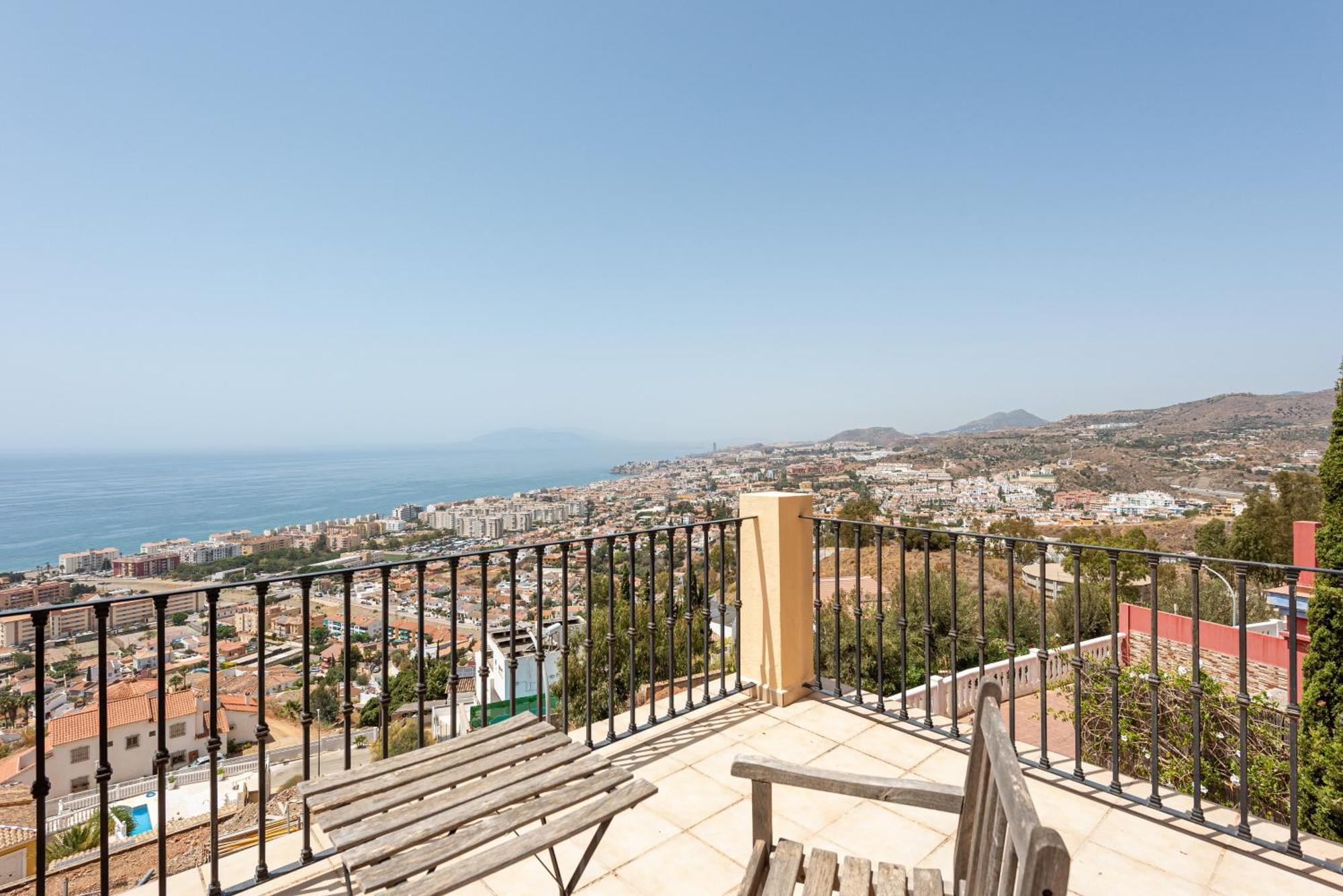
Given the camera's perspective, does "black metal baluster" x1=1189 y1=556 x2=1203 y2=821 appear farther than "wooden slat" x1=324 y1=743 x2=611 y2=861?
Yes

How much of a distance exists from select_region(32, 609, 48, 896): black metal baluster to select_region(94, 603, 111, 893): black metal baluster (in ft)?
0.37

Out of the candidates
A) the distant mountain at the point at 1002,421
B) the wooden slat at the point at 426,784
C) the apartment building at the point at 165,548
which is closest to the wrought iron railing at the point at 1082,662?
the wooden slat at the point at 426,784

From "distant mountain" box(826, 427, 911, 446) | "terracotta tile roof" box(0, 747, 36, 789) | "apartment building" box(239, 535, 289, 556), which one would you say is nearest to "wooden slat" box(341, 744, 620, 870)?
"terracotta tile roof" box(0, 747, 36, 789)

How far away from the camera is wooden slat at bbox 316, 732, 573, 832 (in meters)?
1.54

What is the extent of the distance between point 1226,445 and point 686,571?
140 ft

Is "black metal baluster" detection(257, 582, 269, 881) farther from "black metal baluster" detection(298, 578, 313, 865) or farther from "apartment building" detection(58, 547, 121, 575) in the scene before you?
"apartment building" detection(58, 547, 121, 575)

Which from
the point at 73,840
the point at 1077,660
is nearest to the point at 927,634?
the point at 1077,660

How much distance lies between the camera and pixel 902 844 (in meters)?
2.28

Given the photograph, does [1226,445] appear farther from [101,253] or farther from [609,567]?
[101,253]

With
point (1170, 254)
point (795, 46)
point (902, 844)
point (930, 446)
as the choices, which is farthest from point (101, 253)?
point (930, 446)

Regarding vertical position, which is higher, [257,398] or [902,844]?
[257,398]

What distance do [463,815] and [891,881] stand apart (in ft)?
3.58

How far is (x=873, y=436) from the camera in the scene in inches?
2217

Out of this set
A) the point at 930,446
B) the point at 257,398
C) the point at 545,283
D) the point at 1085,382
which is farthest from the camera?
the point at 257,398
